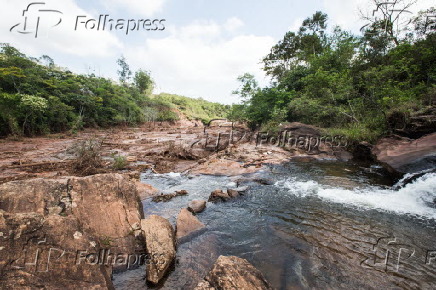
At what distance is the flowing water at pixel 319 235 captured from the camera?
258 centimetres

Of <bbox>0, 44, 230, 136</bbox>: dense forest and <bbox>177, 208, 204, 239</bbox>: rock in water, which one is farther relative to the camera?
<bbox>0, 44, 230, 136</bbox>: dense forest

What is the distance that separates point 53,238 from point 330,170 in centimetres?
887

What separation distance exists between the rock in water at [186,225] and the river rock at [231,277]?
1.51 metres

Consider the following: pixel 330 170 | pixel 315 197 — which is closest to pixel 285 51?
pixel 330 170

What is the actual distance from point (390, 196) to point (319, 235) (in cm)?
324

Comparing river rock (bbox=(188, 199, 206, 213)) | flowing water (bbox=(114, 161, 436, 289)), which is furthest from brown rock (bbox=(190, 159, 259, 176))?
river rock (bbox=(188, 199, 206, 213))

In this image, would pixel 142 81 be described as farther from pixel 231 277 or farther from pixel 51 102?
pixel 231 277

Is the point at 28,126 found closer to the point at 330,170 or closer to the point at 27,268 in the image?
the point at 27,268

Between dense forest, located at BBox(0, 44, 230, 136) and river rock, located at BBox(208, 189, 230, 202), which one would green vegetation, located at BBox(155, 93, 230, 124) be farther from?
river rock, located at BBox(208, 189, 230, 202)

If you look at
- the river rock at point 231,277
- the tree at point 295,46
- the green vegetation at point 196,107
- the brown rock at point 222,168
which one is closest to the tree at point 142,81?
the green vegetation at point 196,107

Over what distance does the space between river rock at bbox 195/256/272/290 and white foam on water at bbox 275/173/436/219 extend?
12.7 feet

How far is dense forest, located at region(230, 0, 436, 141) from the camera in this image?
31.4ft

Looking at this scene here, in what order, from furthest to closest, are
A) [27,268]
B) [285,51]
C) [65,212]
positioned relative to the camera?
[285,51] < [65,212] < [27,268]

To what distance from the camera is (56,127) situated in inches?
720
